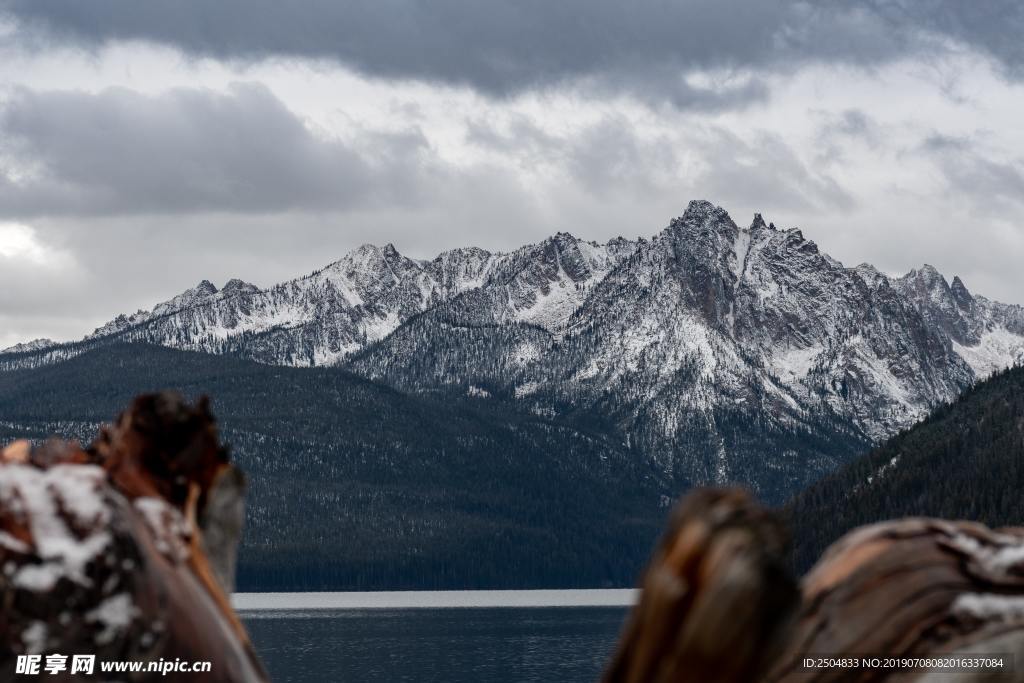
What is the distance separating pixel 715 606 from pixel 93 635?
3.28m

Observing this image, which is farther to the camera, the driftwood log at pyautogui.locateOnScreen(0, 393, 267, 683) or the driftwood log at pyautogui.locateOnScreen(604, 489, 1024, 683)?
the driftwood log at pyautogui.locateOnScreen(0, 393, 267, 683)

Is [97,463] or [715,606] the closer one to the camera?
[715,606]

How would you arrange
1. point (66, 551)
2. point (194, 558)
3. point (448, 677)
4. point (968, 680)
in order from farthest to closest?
point (448, 677) → point (194, 558) → point (66, 551) → point (968, 680)

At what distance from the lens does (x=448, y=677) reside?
168m

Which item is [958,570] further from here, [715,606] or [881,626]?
[715,606]

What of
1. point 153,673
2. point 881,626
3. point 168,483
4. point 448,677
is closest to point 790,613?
point 881,626

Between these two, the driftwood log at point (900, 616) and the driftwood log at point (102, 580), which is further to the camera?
the driftwood log at point (102, 580)

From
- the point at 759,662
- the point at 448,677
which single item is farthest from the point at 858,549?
the point at 448,677

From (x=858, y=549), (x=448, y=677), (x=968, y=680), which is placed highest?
(x=858, y=549)

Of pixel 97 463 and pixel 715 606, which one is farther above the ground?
pixel 97 463

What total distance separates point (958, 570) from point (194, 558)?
153 inches

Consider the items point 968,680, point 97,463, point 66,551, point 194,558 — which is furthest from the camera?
point 97,463

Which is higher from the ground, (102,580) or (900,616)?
(102,580)

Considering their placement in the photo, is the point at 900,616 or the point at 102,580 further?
the point at 102,580
